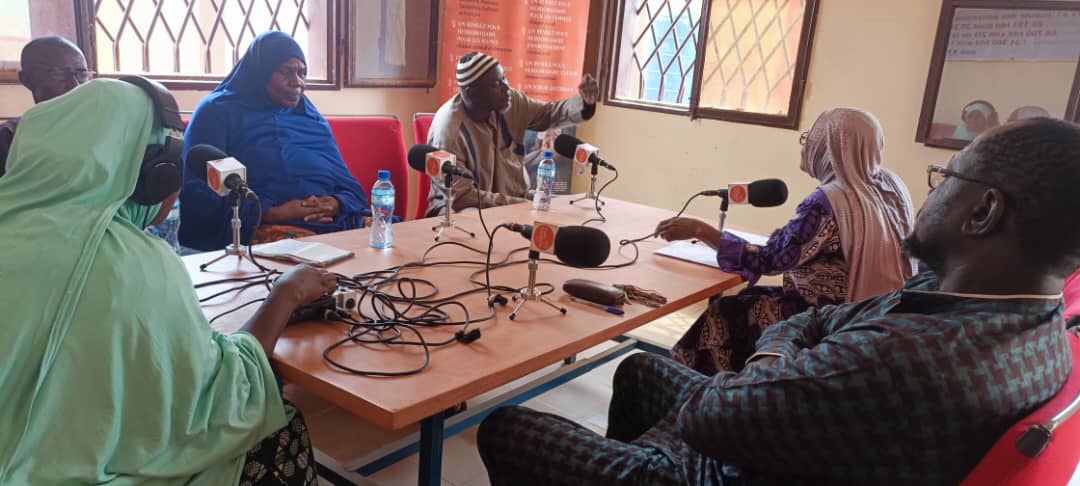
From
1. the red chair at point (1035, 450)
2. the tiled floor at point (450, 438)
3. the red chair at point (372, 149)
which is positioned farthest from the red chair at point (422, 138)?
the red chair at point (1035, 450)

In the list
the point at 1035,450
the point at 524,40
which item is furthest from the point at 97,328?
the point at 524,40

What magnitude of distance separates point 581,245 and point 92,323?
2.78ft

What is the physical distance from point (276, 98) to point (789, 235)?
1.81 metres

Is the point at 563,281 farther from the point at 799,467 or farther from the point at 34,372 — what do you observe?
the point at 34,372

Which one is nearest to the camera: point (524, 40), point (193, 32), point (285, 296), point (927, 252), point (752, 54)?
point (927, 252)

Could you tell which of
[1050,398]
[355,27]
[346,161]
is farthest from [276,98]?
[1050,398]

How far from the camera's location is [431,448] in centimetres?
142

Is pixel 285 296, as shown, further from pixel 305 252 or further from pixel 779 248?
pixel 779 248

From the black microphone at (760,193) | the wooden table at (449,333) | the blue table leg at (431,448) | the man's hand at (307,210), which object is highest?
the black microphone at (760,193)

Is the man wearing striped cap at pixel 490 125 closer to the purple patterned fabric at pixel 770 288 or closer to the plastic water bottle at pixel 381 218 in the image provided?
the plastic water bottle at pixel 381 218

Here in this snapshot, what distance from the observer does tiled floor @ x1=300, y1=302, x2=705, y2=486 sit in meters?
2.10

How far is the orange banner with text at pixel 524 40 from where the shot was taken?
151 inches

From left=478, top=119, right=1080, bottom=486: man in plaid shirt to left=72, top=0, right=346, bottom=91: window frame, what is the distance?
2.18 meters

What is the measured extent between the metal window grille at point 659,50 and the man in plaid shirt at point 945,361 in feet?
10.4
